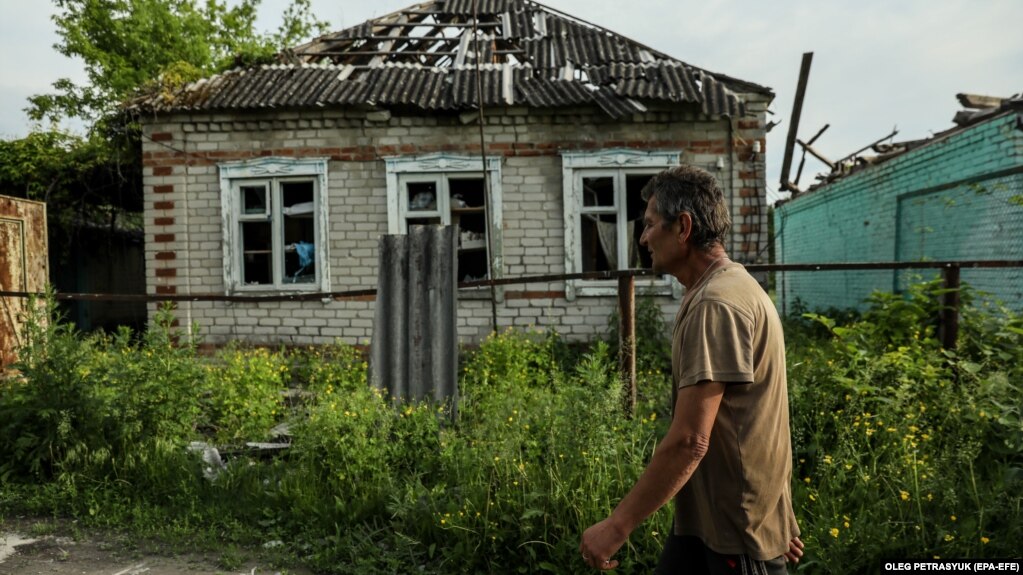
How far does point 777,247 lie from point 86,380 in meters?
17.0

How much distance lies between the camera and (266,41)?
22.7 meters

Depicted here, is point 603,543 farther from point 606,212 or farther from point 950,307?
point 606,212

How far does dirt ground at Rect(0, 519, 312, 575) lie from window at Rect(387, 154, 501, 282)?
5.21 metres

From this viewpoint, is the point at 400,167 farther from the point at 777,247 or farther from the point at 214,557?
the point at 777,247

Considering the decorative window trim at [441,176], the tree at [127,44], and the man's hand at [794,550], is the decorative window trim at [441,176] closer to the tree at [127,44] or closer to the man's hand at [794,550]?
the man's hand at [794,550]

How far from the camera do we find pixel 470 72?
8.54m

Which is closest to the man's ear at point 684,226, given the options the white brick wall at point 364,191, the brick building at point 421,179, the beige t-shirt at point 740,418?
the beige t-shirt at point 740,418

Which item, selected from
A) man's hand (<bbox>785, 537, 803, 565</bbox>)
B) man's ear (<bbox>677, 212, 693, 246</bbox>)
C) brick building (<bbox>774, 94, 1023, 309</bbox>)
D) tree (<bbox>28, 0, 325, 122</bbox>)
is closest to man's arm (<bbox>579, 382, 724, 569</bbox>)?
man's ear (<bbox>677, 212, 693, 246</bbox>)

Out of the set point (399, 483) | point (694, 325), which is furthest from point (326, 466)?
point (694, 325)

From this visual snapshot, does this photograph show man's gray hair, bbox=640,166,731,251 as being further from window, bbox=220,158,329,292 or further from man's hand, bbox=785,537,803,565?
window, bbox=220,158,329,292

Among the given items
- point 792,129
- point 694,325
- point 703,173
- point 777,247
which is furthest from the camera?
point 777,247

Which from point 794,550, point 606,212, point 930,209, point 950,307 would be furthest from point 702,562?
point 930,209

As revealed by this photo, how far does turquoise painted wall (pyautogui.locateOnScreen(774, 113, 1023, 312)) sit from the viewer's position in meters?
7.17

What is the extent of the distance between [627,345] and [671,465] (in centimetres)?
250
